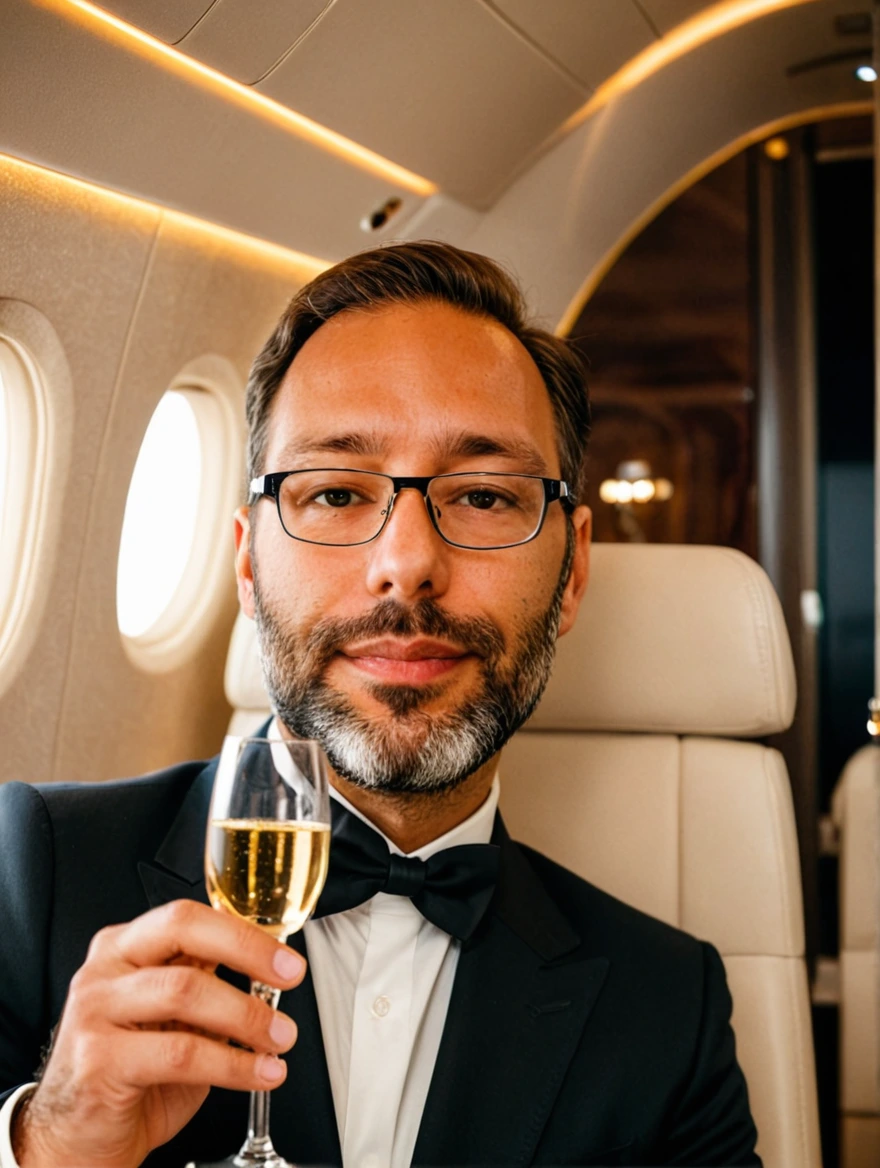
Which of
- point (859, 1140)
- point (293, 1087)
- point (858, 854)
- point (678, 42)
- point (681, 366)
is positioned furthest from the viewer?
point (681, 366)

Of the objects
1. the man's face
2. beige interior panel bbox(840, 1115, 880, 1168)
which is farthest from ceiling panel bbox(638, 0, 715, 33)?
beige interior panel bbox(840, 1115, 880, 1168)

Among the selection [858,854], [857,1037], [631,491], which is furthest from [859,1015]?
[631,491]

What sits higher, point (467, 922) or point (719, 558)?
point (719, 558)

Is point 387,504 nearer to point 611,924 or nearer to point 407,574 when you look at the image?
point 407,574

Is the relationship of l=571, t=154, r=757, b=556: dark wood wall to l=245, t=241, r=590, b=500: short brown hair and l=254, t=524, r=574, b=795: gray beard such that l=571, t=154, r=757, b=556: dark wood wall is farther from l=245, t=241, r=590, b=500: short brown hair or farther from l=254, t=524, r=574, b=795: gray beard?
l=254, t=524, r=574, b=795: gray beard

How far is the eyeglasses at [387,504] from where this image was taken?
179 centimetres

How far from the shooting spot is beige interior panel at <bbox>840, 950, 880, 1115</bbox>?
14.4 ft

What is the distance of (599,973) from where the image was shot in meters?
1.85

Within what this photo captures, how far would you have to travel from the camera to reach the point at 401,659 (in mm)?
1711

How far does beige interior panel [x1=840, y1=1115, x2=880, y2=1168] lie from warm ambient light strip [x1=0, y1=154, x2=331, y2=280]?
11.4ft

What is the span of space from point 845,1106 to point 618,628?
3152 millimetres

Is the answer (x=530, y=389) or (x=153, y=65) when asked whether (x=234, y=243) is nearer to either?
(x=153, y=65)

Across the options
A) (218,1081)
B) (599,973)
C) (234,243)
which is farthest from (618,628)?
(218,1081)

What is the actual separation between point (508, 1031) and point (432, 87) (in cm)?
154
